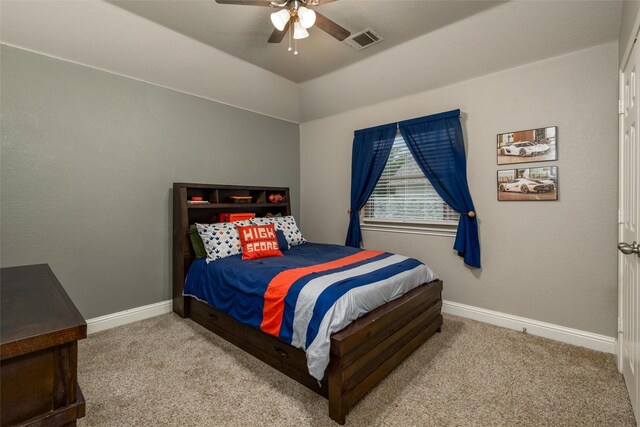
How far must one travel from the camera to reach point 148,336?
271 cm

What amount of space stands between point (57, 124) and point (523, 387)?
416 centimetres

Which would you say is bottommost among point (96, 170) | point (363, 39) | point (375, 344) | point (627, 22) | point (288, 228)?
point (375, 344)

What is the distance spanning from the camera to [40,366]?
31.7 inches

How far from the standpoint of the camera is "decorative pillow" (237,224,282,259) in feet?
9.57

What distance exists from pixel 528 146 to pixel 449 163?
0.70m

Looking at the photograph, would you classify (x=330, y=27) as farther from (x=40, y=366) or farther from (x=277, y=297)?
(x=40, y=366)

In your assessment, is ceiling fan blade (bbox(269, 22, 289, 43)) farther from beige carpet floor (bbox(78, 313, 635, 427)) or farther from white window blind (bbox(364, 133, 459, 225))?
beige carpet floor (bbox(78, 313, 635, 427))

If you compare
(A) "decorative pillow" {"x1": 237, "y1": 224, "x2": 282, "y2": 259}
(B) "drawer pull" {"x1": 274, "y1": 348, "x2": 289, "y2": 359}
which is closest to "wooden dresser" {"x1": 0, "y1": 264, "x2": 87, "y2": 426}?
(B) "drawer pull" {"x1": 274, "y1": 348, "x2": 289, "y2": 359}

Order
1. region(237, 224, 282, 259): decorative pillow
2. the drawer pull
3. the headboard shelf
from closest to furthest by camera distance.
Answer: the drawer pull
region(237, 224, 282, 259): decorative pillow
the headboard shelf

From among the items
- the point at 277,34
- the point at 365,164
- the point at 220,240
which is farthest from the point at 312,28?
the point at 220,240

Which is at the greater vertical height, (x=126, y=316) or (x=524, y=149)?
(x=524, y=149)

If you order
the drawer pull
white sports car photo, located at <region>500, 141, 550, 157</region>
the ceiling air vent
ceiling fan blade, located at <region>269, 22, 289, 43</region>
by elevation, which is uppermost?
the ceiling air vent

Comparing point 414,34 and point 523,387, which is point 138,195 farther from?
point 523,387

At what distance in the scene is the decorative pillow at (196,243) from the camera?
10.1ft
